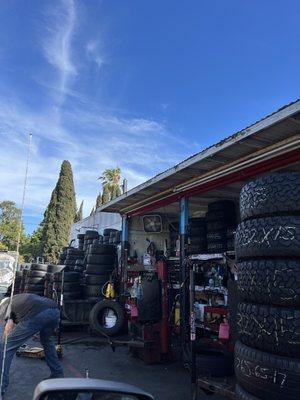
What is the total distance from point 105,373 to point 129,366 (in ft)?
2.23

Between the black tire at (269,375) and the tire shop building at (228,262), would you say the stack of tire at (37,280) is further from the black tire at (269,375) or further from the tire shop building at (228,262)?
the black tire at (269,375)

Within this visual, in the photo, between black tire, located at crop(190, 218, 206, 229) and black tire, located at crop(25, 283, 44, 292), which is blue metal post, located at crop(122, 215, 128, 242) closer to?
black tire, located at crop(190, 218, 206, 229)

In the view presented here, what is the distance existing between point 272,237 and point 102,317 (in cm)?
740

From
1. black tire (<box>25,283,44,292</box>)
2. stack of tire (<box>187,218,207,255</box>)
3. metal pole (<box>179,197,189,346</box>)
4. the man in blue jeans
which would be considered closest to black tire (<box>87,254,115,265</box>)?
black tire (<box>25,283,44,292</box>)

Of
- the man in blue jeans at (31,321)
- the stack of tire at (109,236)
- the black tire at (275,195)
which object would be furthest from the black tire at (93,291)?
the black tire at (275,195)

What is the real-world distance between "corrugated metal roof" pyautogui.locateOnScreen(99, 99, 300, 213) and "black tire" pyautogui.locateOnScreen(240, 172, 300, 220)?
121 cm

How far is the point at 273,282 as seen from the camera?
11.8 feet

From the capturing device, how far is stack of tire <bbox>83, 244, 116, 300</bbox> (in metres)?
11.4

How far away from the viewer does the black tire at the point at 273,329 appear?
3.40m

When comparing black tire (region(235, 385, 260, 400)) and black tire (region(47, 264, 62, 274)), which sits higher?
black tire (region(47, 264, 62, 274))

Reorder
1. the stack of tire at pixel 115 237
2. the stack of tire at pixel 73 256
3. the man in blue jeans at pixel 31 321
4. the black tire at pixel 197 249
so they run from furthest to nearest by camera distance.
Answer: the stack of tire at pixel 73 256, the stack of tire at pixel 115 237, the black tire at pixel 197 249, the man in blue jeans at pixel 31 321

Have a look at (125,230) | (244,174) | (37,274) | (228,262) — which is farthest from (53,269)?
(244,174)

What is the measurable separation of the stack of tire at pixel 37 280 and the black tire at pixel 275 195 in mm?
11433

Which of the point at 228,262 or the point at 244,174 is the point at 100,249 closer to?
the point at 228,262
